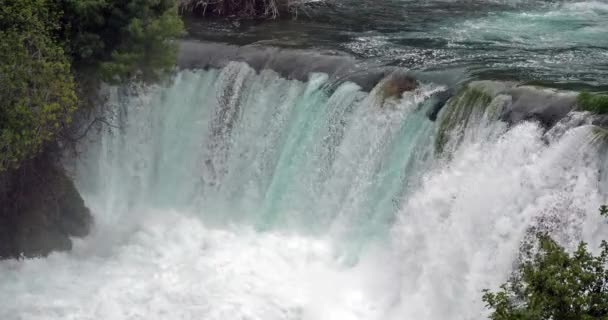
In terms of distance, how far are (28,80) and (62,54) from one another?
895mm

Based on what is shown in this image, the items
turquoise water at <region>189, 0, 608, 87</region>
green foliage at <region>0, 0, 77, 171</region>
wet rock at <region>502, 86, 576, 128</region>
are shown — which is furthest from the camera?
turquoise water at <region>189, 0, 608, 87</region>

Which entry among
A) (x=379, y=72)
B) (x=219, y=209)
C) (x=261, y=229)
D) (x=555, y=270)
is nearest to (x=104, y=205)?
(x=219, y=209)

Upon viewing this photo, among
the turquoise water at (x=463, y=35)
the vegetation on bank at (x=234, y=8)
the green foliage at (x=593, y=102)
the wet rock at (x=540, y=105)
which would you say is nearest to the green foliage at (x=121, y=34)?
the turquoise water at (x=463, y=35)

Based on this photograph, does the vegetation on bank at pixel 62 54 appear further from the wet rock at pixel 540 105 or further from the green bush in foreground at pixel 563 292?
the green bush in foreground at pixel 563 292

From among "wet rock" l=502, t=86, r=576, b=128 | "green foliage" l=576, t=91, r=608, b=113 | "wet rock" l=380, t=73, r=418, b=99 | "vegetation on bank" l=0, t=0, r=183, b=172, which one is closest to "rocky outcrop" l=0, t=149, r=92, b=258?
"vegetation on bank" l=0, t=0, r=183, b=172

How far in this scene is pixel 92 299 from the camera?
12914mm

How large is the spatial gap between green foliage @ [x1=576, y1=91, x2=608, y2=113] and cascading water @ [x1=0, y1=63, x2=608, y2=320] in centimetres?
46

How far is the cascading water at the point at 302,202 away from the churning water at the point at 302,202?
0.09ft

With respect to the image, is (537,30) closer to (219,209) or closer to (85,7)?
(219,209)

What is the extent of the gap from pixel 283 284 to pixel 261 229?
1806mm

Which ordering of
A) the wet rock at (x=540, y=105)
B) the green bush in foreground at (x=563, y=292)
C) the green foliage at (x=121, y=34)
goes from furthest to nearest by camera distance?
the green foliage at (x=121, y=34), the wet rock at (x=540, y=105), the green bush in foreground at (x=563, y=292)

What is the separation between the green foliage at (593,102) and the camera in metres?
11.3

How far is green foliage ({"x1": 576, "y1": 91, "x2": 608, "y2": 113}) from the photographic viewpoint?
11.3m

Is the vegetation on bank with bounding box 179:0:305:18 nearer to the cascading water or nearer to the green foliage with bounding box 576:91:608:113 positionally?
the cascading water
